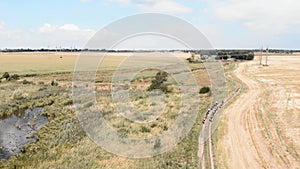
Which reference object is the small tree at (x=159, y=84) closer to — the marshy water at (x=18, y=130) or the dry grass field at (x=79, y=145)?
the dry grass field at (x=79, y=145)

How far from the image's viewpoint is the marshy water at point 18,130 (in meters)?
21.5

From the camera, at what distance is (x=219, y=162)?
16828 mm

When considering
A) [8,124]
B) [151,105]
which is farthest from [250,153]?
[8,124]

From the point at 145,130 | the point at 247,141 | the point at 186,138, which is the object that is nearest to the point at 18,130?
the point at 145,130

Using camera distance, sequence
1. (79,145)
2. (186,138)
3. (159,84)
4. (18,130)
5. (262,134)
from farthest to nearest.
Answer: (159,84) < (18,130) < (262,134) < (186,138) < (79,145)

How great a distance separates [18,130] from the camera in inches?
1056

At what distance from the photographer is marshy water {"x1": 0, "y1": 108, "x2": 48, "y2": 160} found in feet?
70.6

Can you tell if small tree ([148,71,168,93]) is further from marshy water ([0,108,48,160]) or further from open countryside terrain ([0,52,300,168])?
marshy water ([0,108,48,160])

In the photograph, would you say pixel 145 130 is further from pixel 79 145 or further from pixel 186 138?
pixel 79 145

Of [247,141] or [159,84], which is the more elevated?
[159,84]

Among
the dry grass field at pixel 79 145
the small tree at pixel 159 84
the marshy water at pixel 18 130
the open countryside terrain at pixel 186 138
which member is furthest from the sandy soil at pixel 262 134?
the marshy water at pixel 18 130

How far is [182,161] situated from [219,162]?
6.42ft

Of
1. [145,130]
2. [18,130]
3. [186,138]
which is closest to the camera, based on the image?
[186,138]

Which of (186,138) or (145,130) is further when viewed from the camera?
(145,130)
